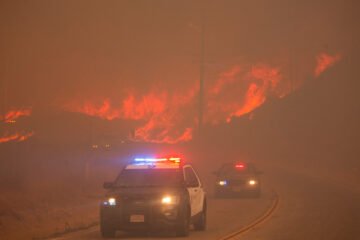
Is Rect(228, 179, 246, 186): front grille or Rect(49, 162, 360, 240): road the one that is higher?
Rect(228, 179, 246, 186): front grille

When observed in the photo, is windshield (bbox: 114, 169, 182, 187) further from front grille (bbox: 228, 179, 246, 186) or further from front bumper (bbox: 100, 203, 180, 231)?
front grille (bbox: 228, 179, 246, 186)

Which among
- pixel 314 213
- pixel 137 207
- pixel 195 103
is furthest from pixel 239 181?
pixel 195 103

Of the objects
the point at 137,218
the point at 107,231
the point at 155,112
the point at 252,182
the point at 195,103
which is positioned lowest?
the point at 107,231

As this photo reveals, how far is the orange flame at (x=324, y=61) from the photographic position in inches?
3177

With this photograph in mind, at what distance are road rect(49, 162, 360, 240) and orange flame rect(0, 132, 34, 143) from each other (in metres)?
21.9

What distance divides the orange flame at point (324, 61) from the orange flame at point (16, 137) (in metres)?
37.6

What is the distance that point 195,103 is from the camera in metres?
73.6

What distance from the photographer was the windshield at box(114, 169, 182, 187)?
58.3 ft

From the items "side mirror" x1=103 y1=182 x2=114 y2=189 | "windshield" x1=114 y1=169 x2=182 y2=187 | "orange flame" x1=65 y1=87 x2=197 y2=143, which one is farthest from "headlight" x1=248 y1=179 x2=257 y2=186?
"orange flame" x1=65 y1=87 x2=197 y2=143

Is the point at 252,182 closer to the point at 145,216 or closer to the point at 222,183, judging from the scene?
the point at 222,183

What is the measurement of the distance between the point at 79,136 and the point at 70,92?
9911mm

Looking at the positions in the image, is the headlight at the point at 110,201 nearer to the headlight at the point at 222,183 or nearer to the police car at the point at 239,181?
the police car at the point at 239,181

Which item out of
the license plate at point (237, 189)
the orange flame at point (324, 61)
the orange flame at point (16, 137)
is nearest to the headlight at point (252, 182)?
the license plate at point (237, 189)

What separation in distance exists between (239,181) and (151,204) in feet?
52.2
